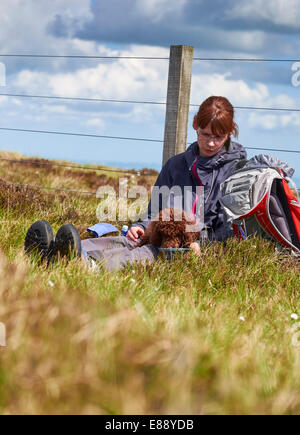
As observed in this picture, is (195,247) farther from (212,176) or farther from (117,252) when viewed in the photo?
(212,176)

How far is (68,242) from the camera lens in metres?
3.66

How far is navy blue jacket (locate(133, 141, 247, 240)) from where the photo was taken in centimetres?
463

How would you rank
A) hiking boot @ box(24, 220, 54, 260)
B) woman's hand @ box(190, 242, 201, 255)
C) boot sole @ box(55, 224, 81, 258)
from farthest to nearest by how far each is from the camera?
woman's hand @ box(190, 242, 201, 255), hiking boot @ box(24, 220, 54, 260), boot sole @ box(55, 224, 81, 258)

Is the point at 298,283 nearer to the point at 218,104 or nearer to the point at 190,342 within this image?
the point at 218,104

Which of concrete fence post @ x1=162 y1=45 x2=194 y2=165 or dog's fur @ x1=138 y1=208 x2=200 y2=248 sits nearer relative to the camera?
dog's fur @ x1=138 y1=208 x2=200 y2=248

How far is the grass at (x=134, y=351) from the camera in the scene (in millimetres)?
1769

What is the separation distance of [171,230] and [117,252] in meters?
0.45

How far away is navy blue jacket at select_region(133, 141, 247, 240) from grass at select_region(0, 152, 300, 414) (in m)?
1.36

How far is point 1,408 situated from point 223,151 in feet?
10.9

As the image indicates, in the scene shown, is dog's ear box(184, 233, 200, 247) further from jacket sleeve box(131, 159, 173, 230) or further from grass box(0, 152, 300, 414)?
grass box(0, 152, 300, 414)
